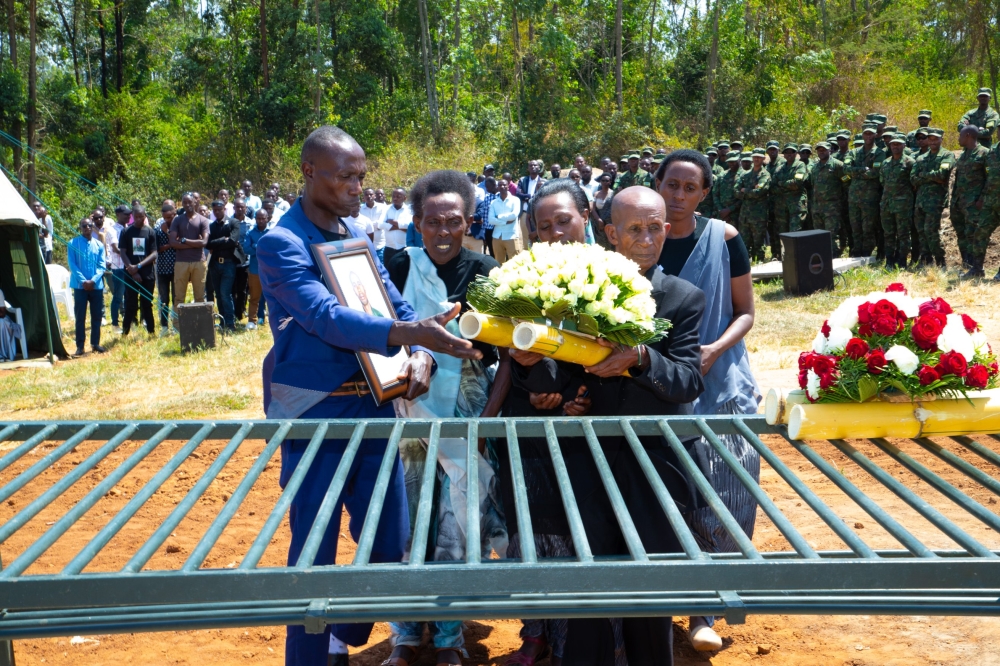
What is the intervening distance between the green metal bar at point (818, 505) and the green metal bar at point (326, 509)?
40.2 inches

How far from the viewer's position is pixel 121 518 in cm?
214

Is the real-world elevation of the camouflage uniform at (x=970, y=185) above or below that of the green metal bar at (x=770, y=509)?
above

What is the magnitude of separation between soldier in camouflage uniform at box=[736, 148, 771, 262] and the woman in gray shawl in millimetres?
12029

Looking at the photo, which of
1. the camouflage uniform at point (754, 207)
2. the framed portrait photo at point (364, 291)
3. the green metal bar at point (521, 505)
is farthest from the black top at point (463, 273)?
the camouflage uniform at point (754, 207)

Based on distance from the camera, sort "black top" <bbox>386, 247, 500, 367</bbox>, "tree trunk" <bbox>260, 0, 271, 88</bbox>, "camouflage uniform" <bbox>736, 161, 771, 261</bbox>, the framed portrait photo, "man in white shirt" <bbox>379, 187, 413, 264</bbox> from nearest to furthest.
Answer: the framed portrait photo, "black top" <bbox>386, 247, 500, 367</bbox>, "camouflage uniform" <bbox>736, 161, 771, 261</bbox>, "man in white shirt" <bbox>379, 187, 413, 264</bbox>, "tree trunk" <bbox>260, 0, 271, 88</bbox>

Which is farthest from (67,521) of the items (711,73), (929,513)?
(711,73)

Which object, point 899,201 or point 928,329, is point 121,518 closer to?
point 928,329

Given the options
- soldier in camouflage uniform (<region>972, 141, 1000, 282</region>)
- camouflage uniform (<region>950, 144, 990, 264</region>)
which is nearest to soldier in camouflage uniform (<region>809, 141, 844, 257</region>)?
camouflage uniform (<region>950, 144, 990, 264</region>)

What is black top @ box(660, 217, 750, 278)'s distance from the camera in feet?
13.0

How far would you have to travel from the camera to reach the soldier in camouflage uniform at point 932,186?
1286 centimetres

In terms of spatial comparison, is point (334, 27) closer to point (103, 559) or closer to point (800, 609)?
point (103, 559)

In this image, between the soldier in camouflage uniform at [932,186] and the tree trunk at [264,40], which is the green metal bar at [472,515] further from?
the tree trunk at [264,40]

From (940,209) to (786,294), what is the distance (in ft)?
7.97

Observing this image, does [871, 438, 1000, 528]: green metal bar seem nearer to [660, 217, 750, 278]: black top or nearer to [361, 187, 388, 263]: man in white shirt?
[660, 217, 750, 278]: black top
